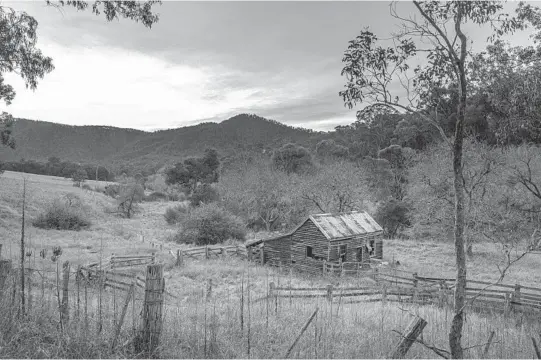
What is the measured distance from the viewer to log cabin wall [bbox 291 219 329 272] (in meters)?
25.9

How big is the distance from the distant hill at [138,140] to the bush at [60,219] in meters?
64.8

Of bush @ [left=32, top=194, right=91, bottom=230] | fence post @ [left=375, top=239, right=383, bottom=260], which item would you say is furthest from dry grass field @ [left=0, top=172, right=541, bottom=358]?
bush @ [left=32, top=194, right=91, bottom=230]

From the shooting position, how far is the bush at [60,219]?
128 feet

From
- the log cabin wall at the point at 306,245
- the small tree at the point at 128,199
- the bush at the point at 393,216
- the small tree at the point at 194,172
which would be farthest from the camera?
the small tree at the point at 194,172

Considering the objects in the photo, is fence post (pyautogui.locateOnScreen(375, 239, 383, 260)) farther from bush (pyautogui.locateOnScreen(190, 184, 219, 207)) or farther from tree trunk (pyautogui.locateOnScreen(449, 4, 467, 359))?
bush (pyautogui.locateOnScreen(190, 184, 219, 207))

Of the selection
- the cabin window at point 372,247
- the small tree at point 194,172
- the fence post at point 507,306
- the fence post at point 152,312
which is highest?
the small tree at point 194,172

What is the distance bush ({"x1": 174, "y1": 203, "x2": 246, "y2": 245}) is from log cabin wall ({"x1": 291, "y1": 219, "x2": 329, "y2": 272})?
37.1 feet

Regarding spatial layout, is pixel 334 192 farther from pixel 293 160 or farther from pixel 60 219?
pixel 60 219

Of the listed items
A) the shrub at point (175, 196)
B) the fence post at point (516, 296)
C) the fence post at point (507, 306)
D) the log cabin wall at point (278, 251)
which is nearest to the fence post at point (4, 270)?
the fence post at point (507, 306)

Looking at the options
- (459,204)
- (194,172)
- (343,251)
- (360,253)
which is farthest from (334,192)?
(459,204)

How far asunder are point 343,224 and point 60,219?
96.1 feet

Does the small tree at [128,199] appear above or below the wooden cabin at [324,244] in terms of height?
above

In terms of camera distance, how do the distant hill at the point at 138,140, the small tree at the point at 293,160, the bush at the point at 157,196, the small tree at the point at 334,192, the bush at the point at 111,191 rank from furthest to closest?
1. the distant hill at the point at 138,140
2. the bush at the point at 157,196
3. the bush at the point at 111,191
4. the small tree at the point at 293,160
5. the small tree at the point at 334,192

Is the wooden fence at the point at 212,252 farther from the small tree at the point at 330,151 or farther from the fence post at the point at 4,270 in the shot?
the small tree at the point at 330,151
